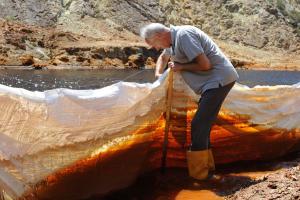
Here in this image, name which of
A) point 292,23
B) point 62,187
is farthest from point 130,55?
point 62,187

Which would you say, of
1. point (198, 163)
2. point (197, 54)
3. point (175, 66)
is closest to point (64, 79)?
point (198, 163)

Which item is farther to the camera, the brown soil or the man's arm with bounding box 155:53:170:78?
the brown soil

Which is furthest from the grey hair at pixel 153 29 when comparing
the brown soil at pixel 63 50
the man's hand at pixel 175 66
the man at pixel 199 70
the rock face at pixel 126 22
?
the rock face at pixel 126 22

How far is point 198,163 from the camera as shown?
582cm

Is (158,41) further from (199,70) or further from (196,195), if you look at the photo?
(196,195)

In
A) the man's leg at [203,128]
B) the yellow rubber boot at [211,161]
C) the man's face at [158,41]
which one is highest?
the man's face at [158,41]

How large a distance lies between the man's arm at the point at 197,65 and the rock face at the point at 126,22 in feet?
97.1

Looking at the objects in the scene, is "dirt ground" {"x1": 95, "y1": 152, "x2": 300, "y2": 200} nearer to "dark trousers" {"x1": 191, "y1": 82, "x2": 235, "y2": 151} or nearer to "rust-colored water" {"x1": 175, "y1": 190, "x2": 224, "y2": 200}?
"rust-colored water" {"x1": 175, "y1": 190, "x2": 224, "y2": 200}

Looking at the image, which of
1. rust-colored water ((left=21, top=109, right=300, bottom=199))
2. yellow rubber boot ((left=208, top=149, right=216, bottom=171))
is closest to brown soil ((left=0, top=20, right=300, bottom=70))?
rust-colored water ((left=21, top=109, right=300, bottom=199))

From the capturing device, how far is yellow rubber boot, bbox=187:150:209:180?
5.78 m

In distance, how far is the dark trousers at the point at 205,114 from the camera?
5.57 m

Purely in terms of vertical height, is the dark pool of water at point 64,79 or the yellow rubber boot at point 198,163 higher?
the yellow rubber boot at point 198,163

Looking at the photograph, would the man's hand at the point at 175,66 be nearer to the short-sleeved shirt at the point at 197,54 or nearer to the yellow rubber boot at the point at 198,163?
the short-sleeved shirt at the point at 197,54

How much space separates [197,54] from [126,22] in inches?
1848
